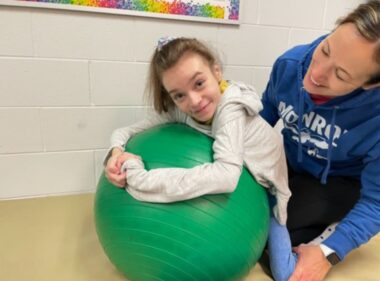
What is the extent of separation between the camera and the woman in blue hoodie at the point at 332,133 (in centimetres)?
95

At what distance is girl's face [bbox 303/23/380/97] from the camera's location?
3.01 feet

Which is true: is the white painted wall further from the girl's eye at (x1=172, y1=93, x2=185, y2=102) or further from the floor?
the girl's eye at (x1=172, y1=93, x2=185, y2=102)

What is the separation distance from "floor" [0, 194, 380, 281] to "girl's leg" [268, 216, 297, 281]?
8 cm

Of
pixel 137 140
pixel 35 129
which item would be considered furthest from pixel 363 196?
pixel 35 129

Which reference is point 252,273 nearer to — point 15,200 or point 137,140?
point 137,140

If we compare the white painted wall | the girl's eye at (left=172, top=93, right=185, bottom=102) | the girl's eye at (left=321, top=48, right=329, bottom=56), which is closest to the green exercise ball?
the girl's eye at (left=172, top=93, right=185, bottom=102)

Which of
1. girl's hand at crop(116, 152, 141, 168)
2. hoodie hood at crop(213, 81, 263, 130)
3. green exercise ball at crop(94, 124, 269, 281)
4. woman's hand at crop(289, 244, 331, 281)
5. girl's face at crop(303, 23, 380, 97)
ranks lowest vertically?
woman's hand at crop(289, 244, 331, 281)

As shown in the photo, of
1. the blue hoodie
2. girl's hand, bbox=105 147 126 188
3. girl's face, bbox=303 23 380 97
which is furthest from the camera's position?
the blue hoodie

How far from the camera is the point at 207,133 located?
1131 millimetres

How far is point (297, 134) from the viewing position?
134cm

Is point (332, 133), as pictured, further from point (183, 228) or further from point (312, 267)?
point (183, 228)

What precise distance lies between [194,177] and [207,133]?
9.2 inches

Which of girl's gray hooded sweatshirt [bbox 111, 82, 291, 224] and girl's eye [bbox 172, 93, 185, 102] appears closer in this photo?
girl's gray hooded sweatshirt [bbox 111, 82, 291, 224]

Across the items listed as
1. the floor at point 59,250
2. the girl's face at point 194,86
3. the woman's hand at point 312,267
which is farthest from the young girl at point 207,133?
the floor at point 59,250
